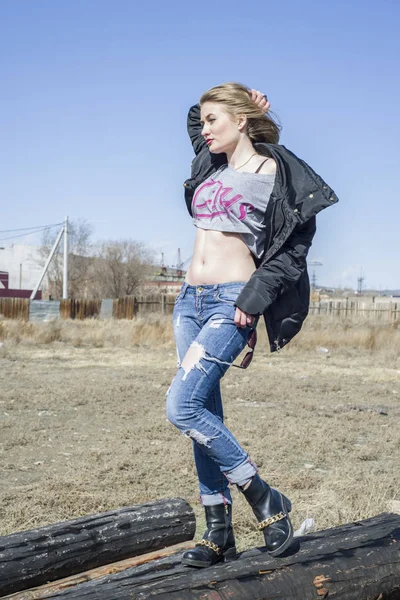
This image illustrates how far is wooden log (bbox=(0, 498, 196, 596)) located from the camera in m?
3.27

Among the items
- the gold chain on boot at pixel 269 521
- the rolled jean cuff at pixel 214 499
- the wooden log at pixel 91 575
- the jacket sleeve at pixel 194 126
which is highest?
the jacket sleeve at pixel 194 126

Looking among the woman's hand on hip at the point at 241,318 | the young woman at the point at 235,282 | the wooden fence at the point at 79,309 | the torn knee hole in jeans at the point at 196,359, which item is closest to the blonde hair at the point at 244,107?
the young woman at the point at 235,282

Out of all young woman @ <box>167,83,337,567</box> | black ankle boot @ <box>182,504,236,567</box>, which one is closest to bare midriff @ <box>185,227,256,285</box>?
young woman @ <box>167,83,337,567</box>

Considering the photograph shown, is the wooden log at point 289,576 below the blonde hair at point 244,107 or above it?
below

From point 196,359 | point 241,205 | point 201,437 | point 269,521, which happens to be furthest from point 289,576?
point 241,205

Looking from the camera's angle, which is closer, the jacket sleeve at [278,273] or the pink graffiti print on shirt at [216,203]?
the jacket sleeve at [278,273]

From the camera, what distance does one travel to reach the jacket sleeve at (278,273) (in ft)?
9.19

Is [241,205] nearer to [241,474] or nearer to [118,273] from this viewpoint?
[241,474]

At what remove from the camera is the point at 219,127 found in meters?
3.09

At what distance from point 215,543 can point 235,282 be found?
1.13m

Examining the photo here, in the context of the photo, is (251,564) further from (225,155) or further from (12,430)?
(12,430)

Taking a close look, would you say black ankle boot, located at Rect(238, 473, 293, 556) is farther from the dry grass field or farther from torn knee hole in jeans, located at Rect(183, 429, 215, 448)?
the dry grass field

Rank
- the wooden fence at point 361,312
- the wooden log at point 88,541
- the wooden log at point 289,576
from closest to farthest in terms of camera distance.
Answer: the wooden log at point 289,576 → the wooden log at point 88,541 → the wooden fence at point 361,312

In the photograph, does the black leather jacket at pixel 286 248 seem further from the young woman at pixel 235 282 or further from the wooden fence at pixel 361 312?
the wooden fence at pixel 361 312
